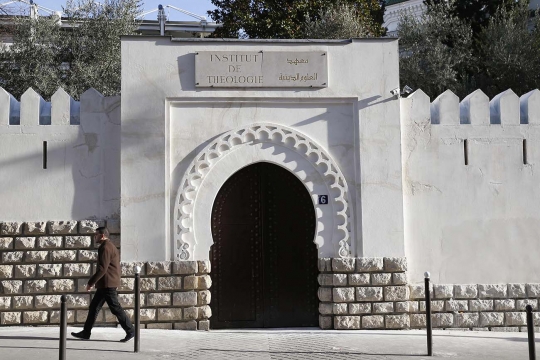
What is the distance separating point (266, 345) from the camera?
10820 millimetres

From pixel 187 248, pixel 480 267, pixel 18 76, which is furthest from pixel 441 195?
pixel 18 76

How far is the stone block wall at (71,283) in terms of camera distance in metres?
12.0

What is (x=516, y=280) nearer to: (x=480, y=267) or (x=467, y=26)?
(x=480, y=267)

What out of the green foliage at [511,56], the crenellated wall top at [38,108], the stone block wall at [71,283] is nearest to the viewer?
the stone block wall at [71,283]

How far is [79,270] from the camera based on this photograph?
12117 millimetres

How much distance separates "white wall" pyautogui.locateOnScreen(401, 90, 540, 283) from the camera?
12852 mm

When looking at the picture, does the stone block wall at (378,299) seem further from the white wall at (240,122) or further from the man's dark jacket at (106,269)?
the man's dark jacket at (106,269)

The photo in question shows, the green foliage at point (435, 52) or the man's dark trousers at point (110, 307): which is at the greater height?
the green foliage at point (435, 52)

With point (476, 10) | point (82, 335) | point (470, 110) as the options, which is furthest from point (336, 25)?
point (82, 335)

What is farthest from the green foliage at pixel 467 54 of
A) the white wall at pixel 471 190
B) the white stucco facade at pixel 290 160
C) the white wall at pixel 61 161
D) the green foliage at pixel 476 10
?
the white wall at pixel 61 161

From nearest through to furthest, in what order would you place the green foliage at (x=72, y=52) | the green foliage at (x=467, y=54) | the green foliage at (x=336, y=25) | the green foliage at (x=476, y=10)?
the green foliage at (x=72, y=52) → the green foliage at (x=467, y=54) → the green foliage at (x=336, y=25) → the green foliage at (x=476, y=10)

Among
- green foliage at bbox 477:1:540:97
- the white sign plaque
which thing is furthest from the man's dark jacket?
green foliage at bbox 477:1:540:97

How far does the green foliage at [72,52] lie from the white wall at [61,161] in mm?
11349

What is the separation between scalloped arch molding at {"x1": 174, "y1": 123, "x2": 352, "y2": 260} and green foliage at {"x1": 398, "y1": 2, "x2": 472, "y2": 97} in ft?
47.3
